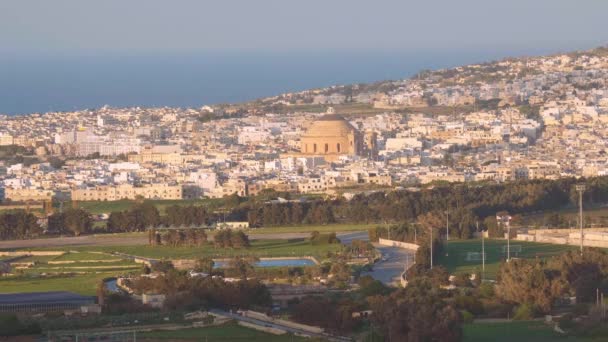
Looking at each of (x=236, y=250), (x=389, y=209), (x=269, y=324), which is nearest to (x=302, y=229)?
(x=389, y=209)

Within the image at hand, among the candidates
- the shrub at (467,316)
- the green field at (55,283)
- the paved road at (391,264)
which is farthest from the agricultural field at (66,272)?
the shrub at (467,316)

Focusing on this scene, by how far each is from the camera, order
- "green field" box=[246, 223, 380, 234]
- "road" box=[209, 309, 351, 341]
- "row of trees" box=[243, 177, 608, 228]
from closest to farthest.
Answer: "road" box=[209, 309, 351, 341] → "green field" box=[246, 223, 380, 234] → "row of trees" box=[243, 177, 608, 228]

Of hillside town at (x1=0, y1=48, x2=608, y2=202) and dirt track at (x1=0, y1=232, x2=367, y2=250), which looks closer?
dirt track at (x1=0, y1=232, x2=367, y2=250)

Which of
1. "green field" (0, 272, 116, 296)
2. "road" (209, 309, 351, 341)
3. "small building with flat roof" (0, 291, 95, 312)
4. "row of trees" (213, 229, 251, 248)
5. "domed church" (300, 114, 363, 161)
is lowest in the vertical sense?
"road" (209, 309, 351, 341)

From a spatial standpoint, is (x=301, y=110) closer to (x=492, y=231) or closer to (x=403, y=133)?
(x=403, y=133)

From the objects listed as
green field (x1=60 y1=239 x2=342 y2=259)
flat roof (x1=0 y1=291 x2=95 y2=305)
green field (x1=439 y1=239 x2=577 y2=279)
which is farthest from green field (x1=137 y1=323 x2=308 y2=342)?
green field (x1=60 y1=239 x2=342 y2=259)

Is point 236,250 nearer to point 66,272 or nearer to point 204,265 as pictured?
point 204,265

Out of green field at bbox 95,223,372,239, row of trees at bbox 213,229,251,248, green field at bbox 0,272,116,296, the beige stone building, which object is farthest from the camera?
the beige stone building

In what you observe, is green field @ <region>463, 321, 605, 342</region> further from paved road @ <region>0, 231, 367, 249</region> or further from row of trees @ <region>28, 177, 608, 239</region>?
row of trees @ <region>28, 177, 608, 239</region>
